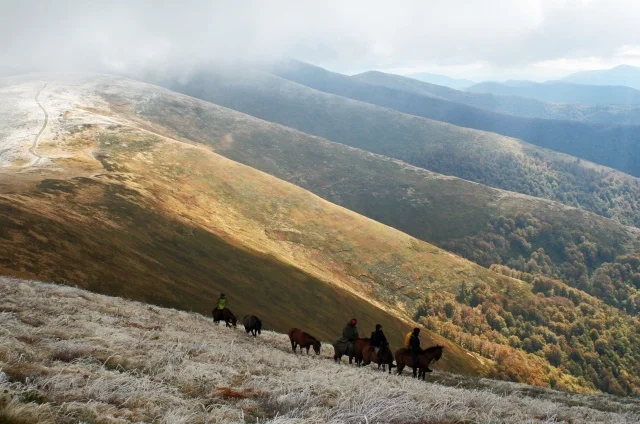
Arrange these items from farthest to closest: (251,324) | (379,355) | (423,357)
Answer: (251,324), (379,355), (423,357)

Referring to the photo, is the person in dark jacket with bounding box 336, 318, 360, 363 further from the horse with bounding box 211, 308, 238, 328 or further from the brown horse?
the horse with bounding box 211, 308, 238, 328

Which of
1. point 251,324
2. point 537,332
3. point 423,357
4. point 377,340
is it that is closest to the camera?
point 423,357

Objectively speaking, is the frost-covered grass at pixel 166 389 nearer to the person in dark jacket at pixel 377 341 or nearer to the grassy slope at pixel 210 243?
the person in dark jacket at pixel 377 341

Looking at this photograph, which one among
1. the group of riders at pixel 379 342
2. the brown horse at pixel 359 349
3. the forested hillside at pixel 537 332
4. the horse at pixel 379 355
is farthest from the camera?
the forested hillside at pixel 537 332

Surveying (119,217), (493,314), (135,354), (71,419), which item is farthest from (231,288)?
(493,314)

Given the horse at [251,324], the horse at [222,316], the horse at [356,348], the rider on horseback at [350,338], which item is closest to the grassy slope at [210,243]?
the horse at [222,316]

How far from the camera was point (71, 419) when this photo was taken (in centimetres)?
857

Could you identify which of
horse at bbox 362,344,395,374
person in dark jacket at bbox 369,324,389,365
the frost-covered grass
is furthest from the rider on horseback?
the frost-covered grass

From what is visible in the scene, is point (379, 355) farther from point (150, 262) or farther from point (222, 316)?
point (150, 262)

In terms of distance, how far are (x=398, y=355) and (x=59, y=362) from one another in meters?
19.2

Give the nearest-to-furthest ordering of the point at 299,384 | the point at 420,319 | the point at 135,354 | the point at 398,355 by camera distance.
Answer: the point at 299,384, the point at 135,354, the point at 398,355, the point at 420,319

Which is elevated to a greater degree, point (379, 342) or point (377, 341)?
point (377, 341)

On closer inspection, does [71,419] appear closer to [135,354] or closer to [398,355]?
[135,354]

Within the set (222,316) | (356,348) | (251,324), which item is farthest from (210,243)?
(356,348)
